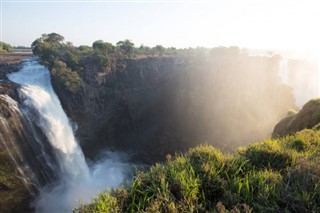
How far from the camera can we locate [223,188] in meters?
6.38

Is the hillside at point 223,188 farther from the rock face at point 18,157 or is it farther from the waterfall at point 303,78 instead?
the waterfall at point 303,78

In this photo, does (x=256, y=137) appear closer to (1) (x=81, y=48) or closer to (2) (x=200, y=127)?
(2) (x=200, y=127)

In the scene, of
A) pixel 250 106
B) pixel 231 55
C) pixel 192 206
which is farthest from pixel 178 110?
pixel 192 206

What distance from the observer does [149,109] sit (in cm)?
4688

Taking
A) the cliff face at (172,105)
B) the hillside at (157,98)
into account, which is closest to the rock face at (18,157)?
the hillside at (157,98)

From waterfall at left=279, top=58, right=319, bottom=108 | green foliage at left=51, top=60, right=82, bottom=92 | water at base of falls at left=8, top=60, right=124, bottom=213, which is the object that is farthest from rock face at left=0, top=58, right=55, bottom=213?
waterfall at left=279, top=58, right=319, bottom=108

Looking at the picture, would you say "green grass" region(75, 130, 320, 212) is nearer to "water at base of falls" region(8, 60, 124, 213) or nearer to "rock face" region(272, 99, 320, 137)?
"rock face" region(272, 99, 320, 137)

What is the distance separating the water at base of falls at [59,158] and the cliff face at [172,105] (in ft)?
12.2

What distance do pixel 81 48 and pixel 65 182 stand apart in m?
31.1

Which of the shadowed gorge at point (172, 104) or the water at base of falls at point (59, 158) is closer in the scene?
the water at base of falls at point (59, 158)

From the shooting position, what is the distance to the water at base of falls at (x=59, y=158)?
24828mm

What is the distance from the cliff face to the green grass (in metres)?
29.3

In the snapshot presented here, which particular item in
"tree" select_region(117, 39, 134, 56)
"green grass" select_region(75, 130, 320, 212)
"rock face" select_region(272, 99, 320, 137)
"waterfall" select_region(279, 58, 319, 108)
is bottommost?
"waterfall" select_region(279, 58, 319, 108)

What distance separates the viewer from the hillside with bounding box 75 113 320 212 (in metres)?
5.62
